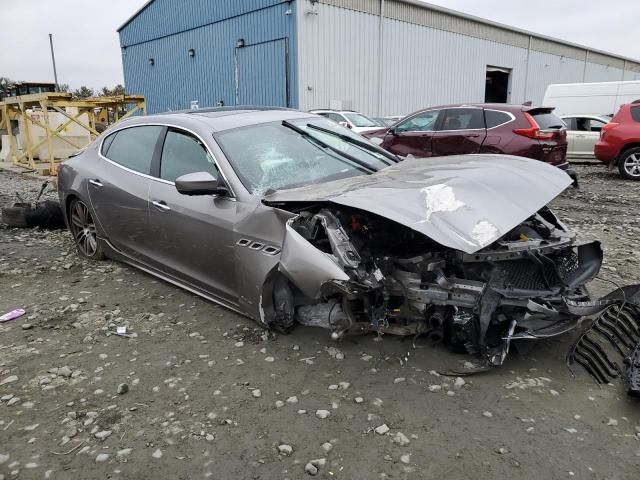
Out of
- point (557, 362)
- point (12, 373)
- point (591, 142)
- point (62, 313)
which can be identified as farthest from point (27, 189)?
point (591, 142)

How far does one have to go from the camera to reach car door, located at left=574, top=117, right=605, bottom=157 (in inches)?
504

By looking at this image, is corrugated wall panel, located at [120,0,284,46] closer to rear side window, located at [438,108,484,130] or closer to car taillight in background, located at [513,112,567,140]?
rear side window, located at [438,108,484,130]

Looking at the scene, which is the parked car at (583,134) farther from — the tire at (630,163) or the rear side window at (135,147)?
the rear side window at (135,147)

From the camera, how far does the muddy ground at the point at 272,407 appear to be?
2.30 m

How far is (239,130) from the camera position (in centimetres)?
379

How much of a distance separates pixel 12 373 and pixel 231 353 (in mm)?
1377

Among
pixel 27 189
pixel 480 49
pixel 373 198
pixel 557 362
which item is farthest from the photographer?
pixel 480 49

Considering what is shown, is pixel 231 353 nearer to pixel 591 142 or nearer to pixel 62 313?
pixel 62 313

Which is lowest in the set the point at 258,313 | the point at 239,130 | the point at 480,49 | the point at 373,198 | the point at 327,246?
the point at 258,313

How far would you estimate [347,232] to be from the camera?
2.96 metres

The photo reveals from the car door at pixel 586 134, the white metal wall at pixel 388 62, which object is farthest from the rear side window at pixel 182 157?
the white metal wall at pixel 388 62

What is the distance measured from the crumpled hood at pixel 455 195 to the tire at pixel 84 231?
2648 mm

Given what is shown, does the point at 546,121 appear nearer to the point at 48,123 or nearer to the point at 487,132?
the point at 487,132

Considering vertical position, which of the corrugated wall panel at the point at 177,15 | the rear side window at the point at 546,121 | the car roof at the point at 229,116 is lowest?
the rear side window at the point at 546,121
